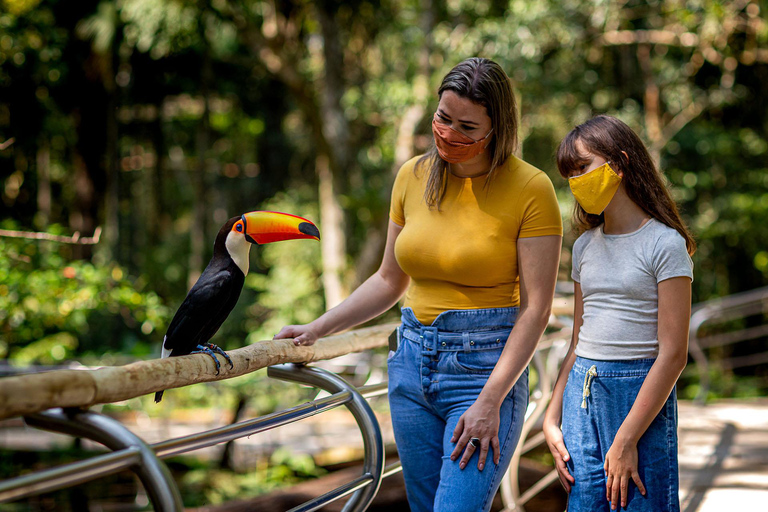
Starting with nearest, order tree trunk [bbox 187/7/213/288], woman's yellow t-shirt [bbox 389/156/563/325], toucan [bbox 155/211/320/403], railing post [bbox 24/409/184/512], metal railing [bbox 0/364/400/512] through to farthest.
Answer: metal railing [bbox 0/364/400/512]
railing post [bbox 24/409/184/512]
woman's yellow t-shirt [bbox 389/156/563/325]
toucan [bbox 155/211/320/403]
tree trunk [bbox 187/7/213/288]

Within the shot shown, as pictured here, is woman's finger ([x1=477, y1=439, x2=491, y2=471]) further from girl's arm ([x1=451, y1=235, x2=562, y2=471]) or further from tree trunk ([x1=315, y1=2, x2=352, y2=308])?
tree trunk ([x1=315, y1=2, x2=352, y2=308])

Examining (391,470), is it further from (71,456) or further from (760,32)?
(760,32)

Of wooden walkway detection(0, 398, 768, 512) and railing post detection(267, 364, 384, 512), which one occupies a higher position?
railing post detection(267, 364, 384, 512)

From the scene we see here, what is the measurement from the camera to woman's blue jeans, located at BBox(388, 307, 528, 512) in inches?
55.9

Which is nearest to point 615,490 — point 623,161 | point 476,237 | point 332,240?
point 476,237

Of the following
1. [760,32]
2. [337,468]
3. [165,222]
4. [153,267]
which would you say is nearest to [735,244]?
[760,32]

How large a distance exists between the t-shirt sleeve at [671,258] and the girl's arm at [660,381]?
0.02m

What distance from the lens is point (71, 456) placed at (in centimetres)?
755

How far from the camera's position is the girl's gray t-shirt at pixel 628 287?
1.42 meters

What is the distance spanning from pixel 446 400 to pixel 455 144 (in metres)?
0.57

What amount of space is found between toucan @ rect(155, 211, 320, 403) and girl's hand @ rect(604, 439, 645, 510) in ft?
2.77

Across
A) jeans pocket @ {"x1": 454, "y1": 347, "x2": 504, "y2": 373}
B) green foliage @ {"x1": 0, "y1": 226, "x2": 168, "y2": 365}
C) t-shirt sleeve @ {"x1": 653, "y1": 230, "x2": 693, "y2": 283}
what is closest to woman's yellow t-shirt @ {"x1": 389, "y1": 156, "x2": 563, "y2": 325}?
jeans pocket @ {"x1": 454, "y1": 347, "x2": 504, "y2": 373}

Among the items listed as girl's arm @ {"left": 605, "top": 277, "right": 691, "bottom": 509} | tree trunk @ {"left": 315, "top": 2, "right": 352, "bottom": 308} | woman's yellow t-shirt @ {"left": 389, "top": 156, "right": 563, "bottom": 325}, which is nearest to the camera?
girl's arm @ {"left": 605, "top": 277, "right": 691, "bottom": 509}

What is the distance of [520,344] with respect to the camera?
4.73 ft
